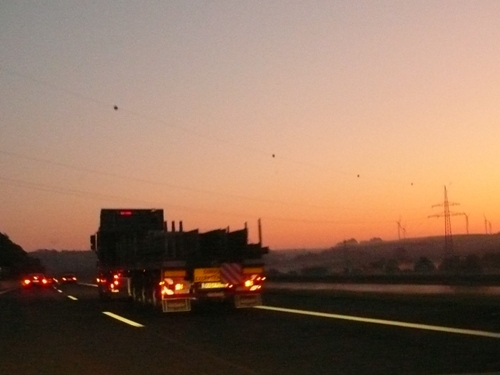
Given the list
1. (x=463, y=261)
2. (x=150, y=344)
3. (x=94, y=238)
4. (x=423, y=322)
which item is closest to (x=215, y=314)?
(x=423, y=322)

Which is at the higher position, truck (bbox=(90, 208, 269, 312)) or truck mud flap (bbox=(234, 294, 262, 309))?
truck (bbox=(90, 208, 269, 312))

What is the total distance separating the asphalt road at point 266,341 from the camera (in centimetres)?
1422

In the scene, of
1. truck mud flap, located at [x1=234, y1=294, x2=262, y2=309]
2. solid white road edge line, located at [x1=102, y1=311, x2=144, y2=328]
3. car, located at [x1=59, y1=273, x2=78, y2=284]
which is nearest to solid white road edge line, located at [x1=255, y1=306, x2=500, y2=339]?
truck mud flap, located at [x1=234, y1=294, x2=262, y2=309]

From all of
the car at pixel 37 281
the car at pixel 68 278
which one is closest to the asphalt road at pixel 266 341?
the car at pixel 37 281

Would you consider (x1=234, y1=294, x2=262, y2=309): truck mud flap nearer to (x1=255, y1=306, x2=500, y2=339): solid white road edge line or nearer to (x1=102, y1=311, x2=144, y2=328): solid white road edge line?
(x1=255, y1=306, x2=500, y2=339): solid white road edge line

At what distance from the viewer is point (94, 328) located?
23.1m

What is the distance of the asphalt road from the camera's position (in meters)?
14.2

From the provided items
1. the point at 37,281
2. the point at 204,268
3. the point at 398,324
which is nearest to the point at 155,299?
the point at 204,268

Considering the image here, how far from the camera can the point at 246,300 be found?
28.2 meters

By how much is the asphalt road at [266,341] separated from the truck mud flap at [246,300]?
27 cm

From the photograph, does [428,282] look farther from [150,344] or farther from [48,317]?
[150,344]

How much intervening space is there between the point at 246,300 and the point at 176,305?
2.09 meters

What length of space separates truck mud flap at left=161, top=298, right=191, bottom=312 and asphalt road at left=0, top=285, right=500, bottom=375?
244mm

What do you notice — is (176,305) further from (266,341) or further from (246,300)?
(266,341)
